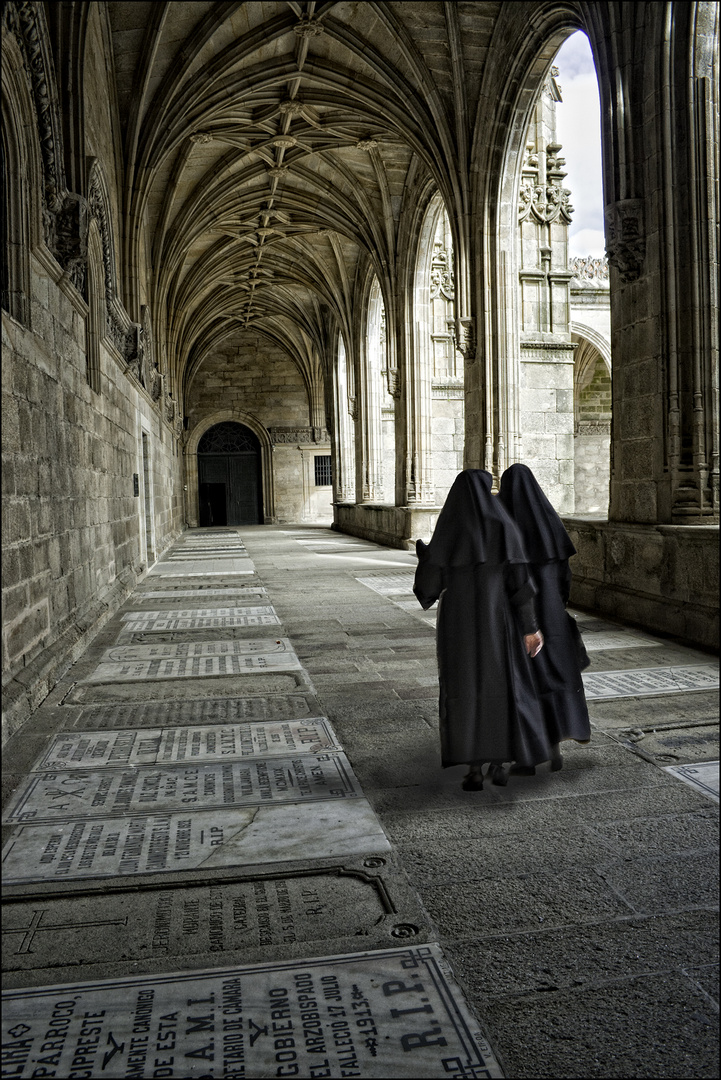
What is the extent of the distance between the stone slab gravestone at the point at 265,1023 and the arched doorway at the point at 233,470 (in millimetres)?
33035

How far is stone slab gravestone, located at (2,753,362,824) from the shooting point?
307cm

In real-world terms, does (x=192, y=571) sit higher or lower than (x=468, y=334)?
lower

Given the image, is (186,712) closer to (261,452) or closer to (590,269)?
(590,269)

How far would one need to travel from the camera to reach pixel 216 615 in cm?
793

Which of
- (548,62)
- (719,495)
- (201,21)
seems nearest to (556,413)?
(548,62)

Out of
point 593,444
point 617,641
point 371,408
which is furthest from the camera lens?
point 593,444

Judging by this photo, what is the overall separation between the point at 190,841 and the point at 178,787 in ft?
→ 1.80

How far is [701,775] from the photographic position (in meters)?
3.19

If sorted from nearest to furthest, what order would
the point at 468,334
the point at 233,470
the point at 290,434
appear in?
the point at 468,334 < the point at 290,434 < the point at 233,470

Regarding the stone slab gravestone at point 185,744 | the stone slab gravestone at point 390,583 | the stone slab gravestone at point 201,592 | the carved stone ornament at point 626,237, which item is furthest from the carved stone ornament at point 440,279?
the stone slab gravestone at point 185,744

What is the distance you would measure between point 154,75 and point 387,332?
7559 millimetres

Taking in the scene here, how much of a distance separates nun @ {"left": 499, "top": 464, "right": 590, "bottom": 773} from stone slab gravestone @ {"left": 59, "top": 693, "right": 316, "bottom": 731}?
1488mm

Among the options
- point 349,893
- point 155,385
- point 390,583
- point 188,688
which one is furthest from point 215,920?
point 155,385

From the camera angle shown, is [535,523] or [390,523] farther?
[390,523]
